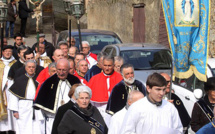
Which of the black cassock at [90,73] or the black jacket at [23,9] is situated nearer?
the black cassock at [90,73]

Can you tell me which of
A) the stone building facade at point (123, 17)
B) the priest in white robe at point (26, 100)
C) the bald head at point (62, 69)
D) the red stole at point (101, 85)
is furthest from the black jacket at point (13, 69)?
the stone building facade at point (123, 17)

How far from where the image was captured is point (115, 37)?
16.4 m

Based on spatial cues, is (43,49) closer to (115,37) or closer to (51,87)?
(115,37)

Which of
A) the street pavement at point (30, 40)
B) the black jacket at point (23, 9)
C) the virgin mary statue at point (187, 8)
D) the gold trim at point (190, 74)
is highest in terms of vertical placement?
the black jacket at point (23, 9)

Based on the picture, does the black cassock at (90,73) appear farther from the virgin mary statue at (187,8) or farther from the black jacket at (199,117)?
the black jacket at (199,117)

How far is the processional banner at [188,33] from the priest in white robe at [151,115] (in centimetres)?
236

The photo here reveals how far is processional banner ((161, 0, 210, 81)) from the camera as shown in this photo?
8.38 meters

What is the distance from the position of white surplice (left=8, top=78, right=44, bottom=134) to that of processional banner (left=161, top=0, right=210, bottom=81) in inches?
123

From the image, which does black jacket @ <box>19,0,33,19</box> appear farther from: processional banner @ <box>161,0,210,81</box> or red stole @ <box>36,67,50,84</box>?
processional banner @ <box>161,0,210,81</box>

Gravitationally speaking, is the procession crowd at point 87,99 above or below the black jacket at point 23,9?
below

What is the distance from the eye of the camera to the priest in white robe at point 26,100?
10.5 m

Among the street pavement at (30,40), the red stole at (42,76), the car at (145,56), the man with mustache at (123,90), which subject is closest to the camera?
the man with mustache at (123,90)


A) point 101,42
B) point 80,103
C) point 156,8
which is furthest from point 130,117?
point 156,8

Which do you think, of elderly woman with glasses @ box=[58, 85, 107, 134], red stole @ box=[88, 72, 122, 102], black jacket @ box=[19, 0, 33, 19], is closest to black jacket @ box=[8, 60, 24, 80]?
red stole @ box=[88, 72, 122, 102]
